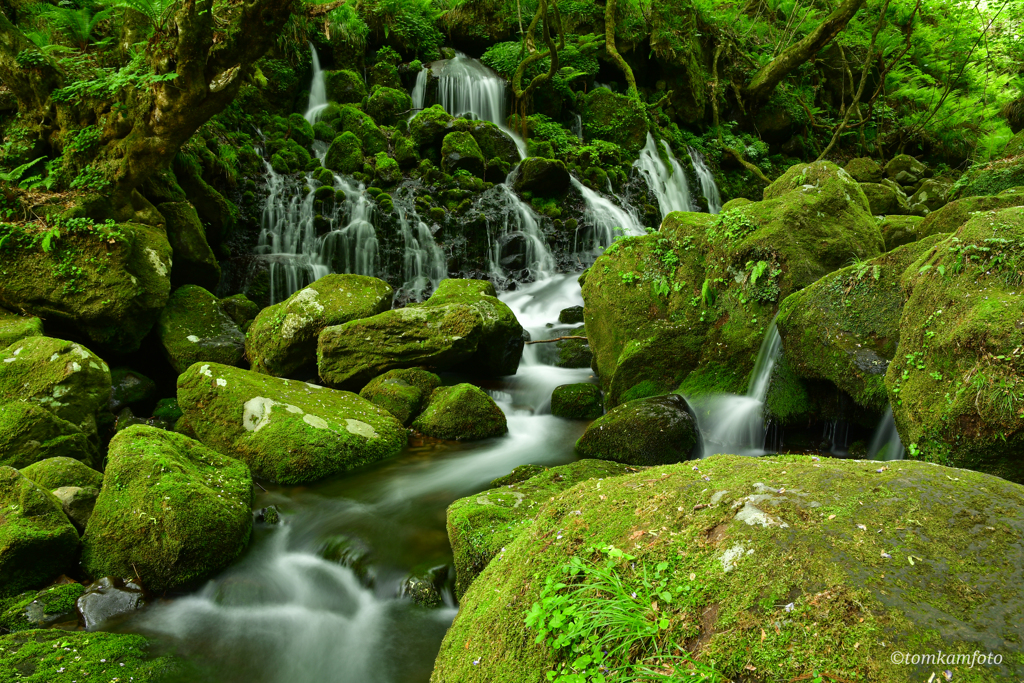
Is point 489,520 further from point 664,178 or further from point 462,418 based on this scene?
point 664,178

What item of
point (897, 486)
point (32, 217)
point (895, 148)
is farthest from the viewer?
point (895, 148)

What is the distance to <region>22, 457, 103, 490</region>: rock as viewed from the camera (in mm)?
4523

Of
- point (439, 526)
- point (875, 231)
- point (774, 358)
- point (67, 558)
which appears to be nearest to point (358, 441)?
point (439, 526)

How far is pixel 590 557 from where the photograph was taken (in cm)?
204

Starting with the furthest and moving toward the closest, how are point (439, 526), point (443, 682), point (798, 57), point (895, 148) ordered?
point (895, 148) < point (798, 57) < point (439, 526) < point (443, 682)

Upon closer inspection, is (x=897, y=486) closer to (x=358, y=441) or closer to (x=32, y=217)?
(x=358, y=441)

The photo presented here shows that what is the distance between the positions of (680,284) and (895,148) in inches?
772

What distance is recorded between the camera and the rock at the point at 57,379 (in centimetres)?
593

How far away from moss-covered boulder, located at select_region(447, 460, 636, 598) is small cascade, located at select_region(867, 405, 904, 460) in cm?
275

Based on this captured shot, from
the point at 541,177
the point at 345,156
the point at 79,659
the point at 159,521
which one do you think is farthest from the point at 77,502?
the point at 541,177

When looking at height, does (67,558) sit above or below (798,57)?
below

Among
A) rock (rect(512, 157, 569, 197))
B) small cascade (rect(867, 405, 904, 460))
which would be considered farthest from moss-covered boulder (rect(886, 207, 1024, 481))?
rock (rect(512, 157, 569, 197))

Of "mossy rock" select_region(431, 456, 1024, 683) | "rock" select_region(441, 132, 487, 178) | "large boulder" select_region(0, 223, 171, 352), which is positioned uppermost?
"rock" select_region(441, 132, 487, 178)

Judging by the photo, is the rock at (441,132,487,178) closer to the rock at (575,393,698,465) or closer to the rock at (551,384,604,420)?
the rock at (551,384,604,420)
